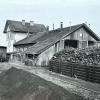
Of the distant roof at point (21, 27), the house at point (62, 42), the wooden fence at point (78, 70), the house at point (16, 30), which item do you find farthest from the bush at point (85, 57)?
the distant roof at point (21, 27)

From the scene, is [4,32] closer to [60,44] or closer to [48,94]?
[60,44]

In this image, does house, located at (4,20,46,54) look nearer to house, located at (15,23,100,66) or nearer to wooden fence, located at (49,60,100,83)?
house, located at (15,23,100,66)

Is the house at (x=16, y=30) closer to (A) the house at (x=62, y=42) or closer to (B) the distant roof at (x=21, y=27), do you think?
(B) the distant roof at (x=21, y=27)

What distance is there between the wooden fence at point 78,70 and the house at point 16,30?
27.3 meters

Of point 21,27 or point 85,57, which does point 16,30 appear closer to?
point 21,27

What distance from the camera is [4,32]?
58.6m

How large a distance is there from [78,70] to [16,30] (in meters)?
33.7

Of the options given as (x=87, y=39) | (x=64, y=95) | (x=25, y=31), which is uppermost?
(x=25, y=31)

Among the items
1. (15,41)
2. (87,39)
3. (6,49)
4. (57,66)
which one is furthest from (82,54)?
(6,49)

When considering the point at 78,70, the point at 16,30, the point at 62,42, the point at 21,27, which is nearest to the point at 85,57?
the point at 78,70

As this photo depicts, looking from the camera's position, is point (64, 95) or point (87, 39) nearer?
point (64, 95)

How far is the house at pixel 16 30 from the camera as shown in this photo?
173ft

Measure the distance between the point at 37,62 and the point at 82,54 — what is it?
33.2ft

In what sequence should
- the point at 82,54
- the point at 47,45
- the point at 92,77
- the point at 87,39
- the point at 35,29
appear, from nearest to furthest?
the point at 92,77
the point at 82,54
the point at 47,45
the point at 87,39
the point at 35,29
